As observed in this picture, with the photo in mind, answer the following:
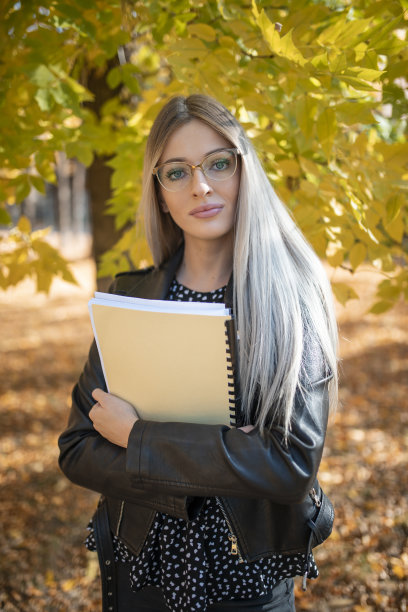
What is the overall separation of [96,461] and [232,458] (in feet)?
1.49

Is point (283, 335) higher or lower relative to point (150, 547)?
higher

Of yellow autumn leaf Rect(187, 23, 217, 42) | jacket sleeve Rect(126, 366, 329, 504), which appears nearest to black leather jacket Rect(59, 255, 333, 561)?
jacket sleeve Rect(126, 366, 329, 504)

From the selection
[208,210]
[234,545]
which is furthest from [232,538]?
[208,210]

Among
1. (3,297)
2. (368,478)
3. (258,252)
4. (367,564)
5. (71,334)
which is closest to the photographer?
(258,252)

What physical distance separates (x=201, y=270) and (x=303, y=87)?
731 millimetres

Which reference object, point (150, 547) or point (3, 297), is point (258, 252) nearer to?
point (150, 547)

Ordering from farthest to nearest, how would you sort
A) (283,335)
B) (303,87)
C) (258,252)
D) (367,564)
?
1. (367,564)
2. (303,87)
3. (258,252)
4. (283,335)

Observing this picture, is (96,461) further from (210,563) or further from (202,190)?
(202,190)

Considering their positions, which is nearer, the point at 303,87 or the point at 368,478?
the point at 303,87

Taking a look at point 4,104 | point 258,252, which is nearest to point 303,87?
point 258,252

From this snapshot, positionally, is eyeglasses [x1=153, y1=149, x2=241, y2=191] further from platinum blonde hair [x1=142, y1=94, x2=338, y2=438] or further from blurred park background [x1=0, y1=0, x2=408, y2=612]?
blurred park background [x1=0, y1=0, x2=408, y2=612]

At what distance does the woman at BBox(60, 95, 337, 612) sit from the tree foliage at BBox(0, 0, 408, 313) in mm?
374

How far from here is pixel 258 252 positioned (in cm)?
161

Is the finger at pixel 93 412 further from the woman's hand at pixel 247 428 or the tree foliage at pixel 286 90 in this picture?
the tree foliage at pixel 286 90
